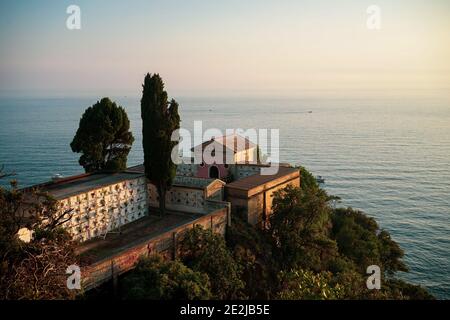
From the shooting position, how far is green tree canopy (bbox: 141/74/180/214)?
25344 millimetres

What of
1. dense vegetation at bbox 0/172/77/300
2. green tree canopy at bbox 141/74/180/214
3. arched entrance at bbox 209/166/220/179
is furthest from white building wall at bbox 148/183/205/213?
dense vegetation at bbox 0/172/77/300

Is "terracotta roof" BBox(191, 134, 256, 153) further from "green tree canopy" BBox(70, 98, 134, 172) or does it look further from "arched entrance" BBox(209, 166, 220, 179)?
Result: "green tree canopy" BBox(70, 98, 134, 172)

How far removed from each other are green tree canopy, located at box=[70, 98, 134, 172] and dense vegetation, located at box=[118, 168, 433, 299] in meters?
10.8

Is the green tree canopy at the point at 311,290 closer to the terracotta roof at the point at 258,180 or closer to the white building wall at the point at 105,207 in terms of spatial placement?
the terracotta roof at the point at 258,180

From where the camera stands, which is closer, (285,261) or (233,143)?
(285,261)

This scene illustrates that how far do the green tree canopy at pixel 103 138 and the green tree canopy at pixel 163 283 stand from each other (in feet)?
40.3

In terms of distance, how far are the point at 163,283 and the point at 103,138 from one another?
1584 cm

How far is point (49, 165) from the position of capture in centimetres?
6575

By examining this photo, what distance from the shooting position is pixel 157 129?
83.2 feet

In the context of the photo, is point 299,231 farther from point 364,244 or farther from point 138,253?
point 138,253

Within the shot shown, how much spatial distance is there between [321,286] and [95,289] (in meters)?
9.65

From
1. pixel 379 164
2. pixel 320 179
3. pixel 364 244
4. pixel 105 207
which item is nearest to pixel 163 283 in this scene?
pixel 105 207
